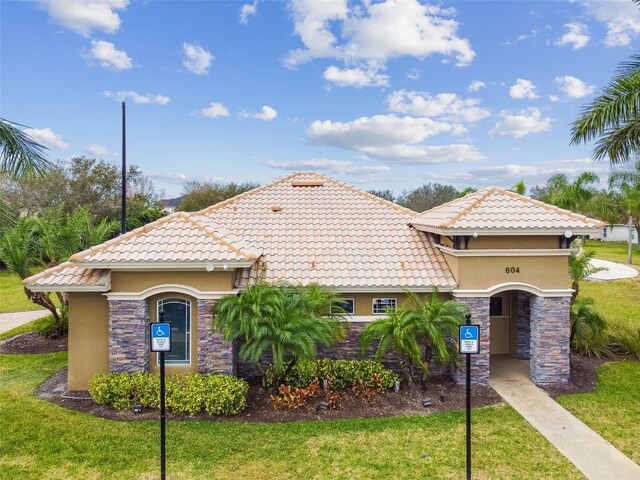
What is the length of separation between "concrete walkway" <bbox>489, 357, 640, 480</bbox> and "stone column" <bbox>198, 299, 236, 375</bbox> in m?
7.66

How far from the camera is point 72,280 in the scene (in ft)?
35.7

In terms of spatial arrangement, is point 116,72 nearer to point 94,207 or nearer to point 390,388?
point 390,388

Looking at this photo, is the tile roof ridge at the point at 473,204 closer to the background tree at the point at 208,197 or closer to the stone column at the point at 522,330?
the stone column at the point at 522,330

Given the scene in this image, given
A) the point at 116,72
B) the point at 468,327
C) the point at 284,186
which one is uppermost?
the point at 116,72

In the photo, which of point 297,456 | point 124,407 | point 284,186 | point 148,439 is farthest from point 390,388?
point 284,186

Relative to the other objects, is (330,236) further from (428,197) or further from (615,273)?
(428,197)

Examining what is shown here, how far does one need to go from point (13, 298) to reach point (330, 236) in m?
24.5

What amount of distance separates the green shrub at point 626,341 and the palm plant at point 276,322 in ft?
38.0

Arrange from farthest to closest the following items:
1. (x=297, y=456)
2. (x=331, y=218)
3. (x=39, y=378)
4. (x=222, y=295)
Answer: (x=331, y=218), (x=39, y=378), (x=222, y=295), (x=297, y=456)

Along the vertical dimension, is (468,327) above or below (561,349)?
above

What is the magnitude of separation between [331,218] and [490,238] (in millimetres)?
5848

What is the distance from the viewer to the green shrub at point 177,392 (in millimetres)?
10000

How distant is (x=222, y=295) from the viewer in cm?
1091

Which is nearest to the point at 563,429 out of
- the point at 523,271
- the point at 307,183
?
the point at 523,271
